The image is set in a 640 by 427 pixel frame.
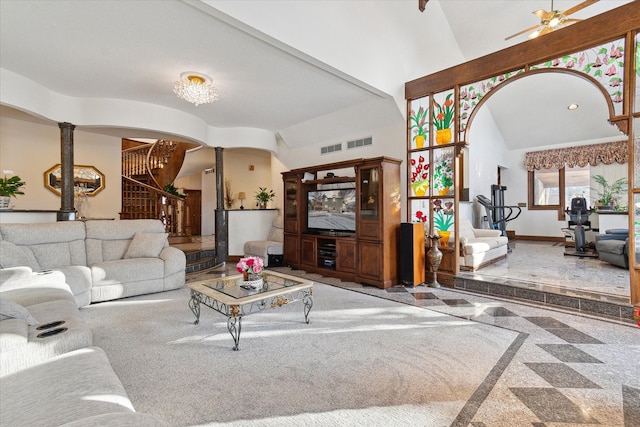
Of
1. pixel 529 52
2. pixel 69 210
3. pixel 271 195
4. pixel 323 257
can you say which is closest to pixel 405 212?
pixel 323 257

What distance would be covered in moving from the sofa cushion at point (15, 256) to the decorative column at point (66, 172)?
1.24 meters

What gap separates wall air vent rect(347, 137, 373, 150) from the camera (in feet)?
17.5

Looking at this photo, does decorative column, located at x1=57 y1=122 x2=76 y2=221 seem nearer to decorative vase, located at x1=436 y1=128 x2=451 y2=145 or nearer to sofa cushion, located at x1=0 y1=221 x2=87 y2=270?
sofa cushion, located at x1=0 y1=221 x2=87 y2=270

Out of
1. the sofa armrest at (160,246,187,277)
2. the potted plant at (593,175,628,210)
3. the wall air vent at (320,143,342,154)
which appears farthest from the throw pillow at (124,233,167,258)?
the potted plant at (593,175,628,210)

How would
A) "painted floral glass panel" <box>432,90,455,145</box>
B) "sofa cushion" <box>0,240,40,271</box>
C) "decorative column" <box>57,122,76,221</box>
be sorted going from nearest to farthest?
"sofa cushion" <box>0,240,40,271</box>
"painted floral glass panel" <box>432,90,455,145</box>
"decorative column" <box>57,122,76,221</box>

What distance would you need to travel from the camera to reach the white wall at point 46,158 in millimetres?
5398

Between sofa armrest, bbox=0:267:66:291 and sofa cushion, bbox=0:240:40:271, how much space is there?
393 millimetres

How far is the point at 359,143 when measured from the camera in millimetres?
5480

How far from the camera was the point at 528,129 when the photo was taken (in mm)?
8164

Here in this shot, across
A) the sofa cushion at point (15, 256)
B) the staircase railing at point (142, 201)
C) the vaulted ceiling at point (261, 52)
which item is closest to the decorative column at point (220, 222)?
the vaulted ceiling at point (261, 52)

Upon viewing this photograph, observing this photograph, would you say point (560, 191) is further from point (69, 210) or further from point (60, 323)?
point (69, 210)

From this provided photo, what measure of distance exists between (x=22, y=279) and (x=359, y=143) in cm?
482

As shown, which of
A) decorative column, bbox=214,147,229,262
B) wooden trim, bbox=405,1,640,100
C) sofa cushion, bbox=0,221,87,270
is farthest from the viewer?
decorative column, bbox=214,147,229,262

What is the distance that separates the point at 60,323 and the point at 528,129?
10098 mm
